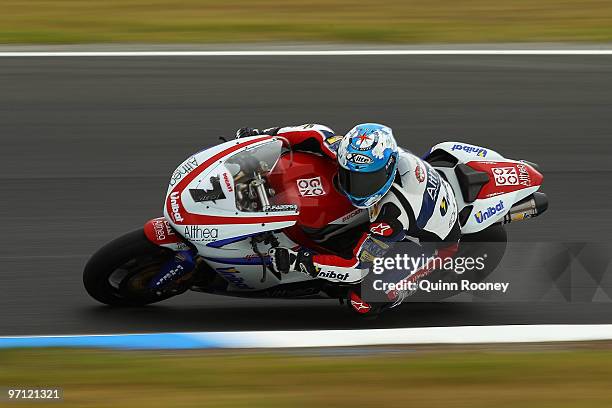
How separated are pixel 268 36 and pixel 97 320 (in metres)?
6.04

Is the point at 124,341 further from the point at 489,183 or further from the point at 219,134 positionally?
the point at 219,134

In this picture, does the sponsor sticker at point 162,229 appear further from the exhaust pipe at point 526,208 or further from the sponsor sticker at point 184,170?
the exhaust pipe at point 526,208

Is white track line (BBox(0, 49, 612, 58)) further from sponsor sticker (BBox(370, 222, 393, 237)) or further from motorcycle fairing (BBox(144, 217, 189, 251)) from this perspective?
sponsor sticker (BBox(370, 222, 393, 237))

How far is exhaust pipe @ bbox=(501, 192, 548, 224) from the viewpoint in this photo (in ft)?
24.5

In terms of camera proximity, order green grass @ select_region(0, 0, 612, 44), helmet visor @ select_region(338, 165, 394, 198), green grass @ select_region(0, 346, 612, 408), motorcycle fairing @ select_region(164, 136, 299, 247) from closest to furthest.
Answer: green grass @ select_region(0, 346, 612, 408), helmet visor @ select_region(338, 165, 394, 198), motorcycle fairing @ select_region(164, 136, 299, 247), green grass @ select_region(0, 0, 612, 44)

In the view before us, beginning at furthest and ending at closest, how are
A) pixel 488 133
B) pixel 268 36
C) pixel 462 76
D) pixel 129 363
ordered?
pixel 268 36 < pixel 462 76 < pixel 488 133 < pixel 129 363

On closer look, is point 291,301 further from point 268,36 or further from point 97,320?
point 268,36

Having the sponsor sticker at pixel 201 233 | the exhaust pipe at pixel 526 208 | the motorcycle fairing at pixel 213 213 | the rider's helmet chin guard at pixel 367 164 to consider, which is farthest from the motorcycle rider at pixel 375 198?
the exhaust pipe at pixel 526 208

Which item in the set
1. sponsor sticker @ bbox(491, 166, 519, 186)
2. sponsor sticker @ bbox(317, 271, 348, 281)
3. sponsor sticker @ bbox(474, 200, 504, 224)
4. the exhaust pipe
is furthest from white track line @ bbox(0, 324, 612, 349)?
sponsor sticker @ bbox(491, 166, 519, 186)

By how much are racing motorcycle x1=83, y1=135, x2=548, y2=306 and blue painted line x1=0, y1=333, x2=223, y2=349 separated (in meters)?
0.56

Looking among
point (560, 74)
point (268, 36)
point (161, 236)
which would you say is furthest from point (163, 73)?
point (161, 236)

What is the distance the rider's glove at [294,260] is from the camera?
6680mm

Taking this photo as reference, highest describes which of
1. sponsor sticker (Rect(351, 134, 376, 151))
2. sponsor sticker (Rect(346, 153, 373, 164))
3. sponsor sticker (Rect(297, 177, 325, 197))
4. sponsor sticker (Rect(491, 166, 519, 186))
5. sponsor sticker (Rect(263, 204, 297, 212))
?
sponsor sticker (Rect(351, 134, 376, 151))

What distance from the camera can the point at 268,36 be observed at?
493 inches
